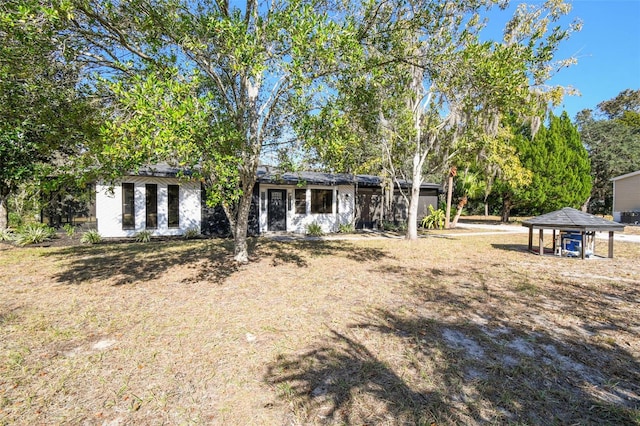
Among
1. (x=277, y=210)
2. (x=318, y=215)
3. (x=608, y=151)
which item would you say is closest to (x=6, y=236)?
(x=277, y=210)

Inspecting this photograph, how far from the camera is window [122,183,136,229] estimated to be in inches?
467

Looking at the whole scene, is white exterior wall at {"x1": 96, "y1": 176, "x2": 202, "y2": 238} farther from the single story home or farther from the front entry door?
the front entry door

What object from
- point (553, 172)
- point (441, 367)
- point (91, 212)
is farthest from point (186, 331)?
point (553, 172)

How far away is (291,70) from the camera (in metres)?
4.71

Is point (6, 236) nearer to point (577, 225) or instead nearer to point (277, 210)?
point (277, 210)

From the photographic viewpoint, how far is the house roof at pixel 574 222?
8258 millimetres

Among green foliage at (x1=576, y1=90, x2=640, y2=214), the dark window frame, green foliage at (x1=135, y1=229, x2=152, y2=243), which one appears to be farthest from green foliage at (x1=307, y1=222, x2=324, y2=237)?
green foliage at (x1=576, y1=90, x2=640, y2=214)

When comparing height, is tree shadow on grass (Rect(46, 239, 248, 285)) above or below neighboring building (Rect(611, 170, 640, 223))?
below

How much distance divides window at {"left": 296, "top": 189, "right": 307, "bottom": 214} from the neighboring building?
67.6ft

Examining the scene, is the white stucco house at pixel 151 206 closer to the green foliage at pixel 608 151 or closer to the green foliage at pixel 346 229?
the green foliage at pixel 346 229

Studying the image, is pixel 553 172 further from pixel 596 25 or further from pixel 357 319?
pixel 357 319

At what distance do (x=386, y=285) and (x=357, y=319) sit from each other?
188 centimetres

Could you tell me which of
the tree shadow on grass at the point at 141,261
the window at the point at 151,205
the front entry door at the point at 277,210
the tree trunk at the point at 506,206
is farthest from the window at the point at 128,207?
the tree trunk at the point at 506,206

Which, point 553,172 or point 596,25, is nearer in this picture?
point 596,25
